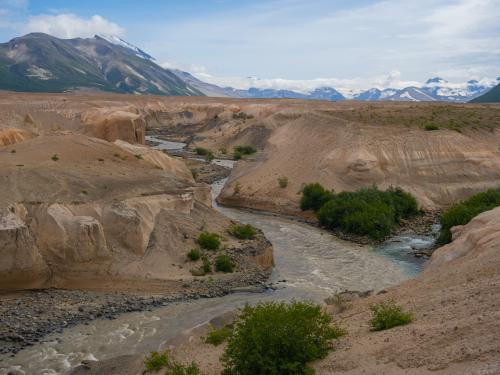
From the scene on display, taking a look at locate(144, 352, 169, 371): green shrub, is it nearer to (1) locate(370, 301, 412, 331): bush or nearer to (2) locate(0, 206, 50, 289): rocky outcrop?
(1) locate(370, 301, 412, 331): bush

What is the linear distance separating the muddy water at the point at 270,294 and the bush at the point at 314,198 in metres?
2.23

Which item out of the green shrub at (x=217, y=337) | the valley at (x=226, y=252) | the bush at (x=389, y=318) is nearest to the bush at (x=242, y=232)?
the valley at (x=226, y=252)

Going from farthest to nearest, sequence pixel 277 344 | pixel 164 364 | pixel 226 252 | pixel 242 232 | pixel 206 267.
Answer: pixel 242 232 < pixel 226 252 < pixel 206 267 < pixel 164 364 < pixel 277 344

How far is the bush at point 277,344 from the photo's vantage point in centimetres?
1143

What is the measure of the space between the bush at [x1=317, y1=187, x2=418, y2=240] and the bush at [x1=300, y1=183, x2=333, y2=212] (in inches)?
22.2

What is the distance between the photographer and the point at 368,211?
111 feet

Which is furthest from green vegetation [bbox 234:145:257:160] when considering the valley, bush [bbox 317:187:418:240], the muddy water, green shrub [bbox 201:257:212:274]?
green shrub [bbox 201:257:212:274]

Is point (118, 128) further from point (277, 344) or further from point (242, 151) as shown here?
point (277, 344)

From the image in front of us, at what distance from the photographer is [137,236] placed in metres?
24.4

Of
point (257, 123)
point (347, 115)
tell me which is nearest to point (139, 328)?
point (347, 115)

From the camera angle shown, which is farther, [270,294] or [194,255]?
[194,255]

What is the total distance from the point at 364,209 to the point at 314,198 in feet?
16.9

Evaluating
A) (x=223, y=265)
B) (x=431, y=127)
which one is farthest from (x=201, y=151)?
(x=223, y=265)

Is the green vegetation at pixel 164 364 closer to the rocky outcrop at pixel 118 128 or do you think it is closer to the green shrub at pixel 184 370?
the green shrub at pixel 184 370
